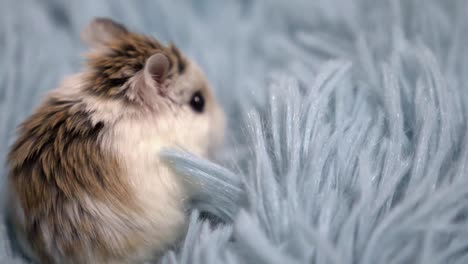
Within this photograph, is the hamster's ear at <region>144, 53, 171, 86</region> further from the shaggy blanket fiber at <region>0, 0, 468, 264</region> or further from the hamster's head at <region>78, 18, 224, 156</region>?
the shaggy blanket fiber at <region>0, 0, 468, 264</region>

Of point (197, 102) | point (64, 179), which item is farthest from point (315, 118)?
point (64, 179)

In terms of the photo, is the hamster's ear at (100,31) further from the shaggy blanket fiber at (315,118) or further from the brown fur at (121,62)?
the shaggy blanket fiber at (315,118)

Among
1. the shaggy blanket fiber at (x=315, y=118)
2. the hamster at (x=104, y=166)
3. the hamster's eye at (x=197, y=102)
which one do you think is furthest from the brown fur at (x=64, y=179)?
the hamster's eye at (x=197, y=102)

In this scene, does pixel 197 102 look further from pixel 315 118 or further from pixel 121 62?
pixel 315 118

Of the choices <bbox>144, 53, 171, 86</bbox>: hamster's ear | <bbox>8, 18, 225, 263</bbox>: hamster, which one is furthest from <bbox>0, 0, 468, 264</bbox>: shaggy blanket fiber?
<bbox>144, 53, 171, 86</bbox>: hamster's ear

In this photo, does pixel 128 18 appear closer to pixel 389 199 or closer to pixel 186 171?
pixel 186 171

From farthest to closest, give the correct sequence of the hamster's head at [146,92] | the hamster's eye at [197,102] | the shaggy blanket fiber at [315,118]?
the hamster's eye at [197,102] → the hamster's head at [146,92] → the shaggy blanket fiber at [315,118]

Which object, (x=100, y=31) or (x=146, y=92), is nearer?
(x=146, y=92)
